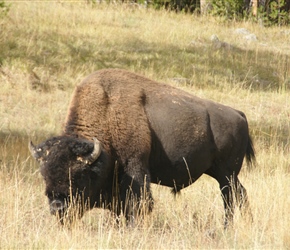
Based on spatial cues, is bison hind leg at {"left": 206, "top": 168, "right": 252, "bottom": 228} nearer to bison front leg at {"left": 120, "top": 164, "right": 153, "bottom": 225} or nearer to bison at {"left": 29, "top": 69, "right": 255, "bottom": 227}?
bison at {"left": 29, "top": 69, "right": 255, "bottom": 227}

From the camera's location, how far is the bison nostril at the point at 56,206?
6461 mm

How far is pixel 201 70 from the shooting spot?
57.8 ft

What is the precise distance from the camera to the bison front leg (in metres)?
7.14

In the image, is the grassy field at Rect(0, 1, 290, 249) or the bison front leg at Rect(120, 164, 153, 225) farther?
the bison front leg at Rect(120, 164, 153, 225)

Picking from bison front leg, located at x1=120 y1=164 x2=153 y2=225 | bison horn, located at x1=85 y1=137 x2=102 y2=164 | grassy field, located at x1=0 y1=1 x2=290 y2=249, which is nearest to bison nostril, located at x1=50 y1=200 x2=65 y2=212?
grassy field, located at x1=0 y1=1 x2=290 y2=249

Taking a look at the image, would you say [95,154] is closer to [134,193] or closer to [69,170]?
[69,170]

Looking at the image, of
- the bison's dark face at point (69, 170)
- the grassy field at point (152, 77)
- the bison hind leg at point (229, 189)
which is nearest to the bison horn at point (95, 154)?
the bison's dark face at point (69, 170)

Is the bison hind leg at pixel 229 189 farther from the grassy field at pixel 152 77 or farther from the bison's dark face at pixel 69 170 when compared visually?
the bison's dark face at pixel 69 170

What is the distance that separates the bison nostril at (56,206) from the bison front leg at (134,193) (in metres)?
0.86

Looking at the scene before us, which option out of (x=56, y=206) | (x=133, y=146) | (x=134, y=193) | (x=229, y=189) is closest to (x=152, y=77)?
(x=229, y=189)

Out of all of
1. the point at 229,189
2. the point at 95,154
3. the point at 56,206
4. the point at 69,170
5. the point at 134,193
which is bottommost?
the point at 229,189

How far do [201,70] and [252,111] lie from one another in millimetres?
3118

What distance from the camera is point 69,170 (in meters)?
6.61

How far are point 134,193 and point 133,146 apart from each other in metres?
0.49
